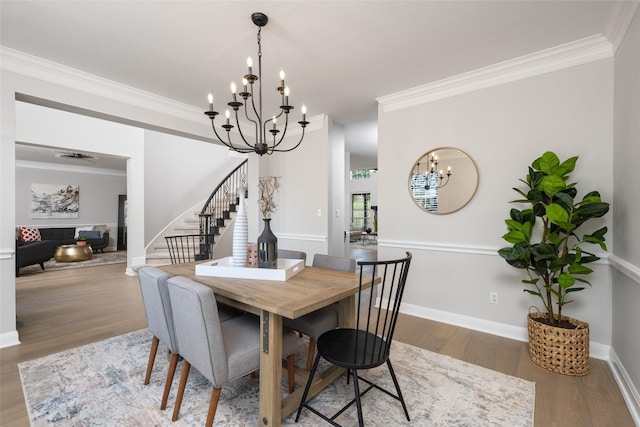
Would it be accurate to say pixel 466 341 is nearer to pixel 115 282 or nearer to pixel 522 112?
pixel 522 112

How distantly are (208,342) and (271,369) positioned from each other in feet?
1.24

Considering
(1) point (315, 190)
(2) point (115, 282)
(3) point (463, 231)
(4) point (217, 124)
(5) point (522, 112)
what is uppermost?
(4) point (217, 124)

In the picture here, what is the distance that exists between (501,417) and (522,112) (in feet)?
8.57

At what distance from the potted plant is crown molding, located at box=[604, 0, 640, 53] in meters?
0.97

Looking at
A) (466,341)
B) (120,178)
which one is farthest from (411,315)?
(120,178)

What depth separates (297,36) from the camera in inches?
92.7

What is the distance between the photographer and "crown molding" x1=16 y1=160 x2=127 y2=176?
318 inches

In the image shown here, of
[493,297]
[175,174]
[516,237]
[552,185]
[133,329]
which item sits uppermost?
[175,174]

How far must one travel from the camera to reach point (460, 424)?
168cm

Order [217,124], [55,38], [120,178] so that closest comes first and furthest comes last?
1. [55,38]
2. [217,124]
3. [120,178]

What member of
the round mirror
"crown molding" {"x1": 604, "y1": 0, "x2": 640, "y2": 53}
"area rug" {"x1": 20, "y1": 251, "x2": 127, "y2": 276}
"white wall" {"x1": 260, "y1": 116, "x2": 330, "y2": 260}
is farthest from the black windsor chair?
"area rug" {"x1": 20, "y1": 251, "x2": 127, "y2": 276}

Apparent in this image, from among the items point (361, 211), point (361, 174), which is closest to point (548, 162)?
point (361, 211)

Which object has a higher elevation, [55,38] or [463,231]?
[55,38]

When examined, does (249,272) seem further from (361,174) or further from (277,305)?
(361,174)
